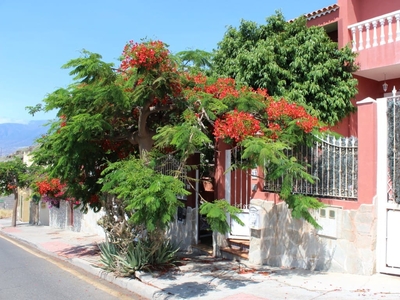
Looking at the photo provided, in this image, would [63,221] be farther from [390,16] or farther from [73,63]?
[390,16]

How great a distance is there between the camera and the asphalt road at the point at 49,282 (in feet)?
23.7

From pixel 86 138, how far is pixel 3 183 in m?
20.8

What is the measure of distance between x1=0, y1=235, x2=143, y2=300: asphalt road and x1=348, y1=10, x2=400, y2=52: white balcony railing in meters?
9.61

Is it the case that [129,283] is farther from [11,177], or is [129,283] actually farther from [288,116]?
[11,177]

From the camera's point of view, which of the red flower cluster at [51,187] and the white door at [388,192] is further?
the red flower cluster at [51,187]

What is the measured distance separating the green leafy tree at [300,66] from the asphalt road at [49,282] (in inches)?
252

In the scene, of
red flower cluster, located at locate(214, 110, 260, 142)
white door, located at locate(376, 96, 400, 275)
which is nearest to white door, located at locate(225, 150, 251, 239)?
red flower cluster, located at locate(214, 110, 260, 142)

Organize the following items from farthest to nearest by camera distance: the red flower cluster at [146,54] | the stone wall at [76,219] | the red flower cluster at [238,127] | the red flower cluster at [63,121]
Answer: the stone wall at [76,219] < the red flower cluster at [63,121] < the red flower cluster at [146,54] < the red flower cluster at [238,127]

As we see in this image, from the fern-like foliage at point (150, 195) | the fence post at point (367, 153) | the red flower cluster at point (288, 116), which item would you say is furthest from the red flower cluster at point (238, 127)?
the fence post at point (367, 153)

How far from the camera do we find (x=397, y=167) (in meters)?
6.40

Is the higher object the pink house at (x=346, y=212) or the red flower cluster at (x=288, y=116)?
the red flower cluster at (x=288, y=116)

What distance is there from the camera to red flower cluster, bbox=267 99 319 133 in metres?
6.66

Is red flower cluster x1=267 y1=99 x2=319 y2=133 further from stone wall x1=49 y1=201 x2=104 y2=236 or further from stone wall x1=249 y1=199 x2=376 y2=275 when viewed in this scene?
stone wall x1=49 y1=201 x2=104 y2=236

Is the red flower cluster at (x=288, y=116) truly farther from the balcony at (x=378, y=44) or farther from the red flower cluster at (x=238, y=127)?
the balcony at (x=378, y=44)
